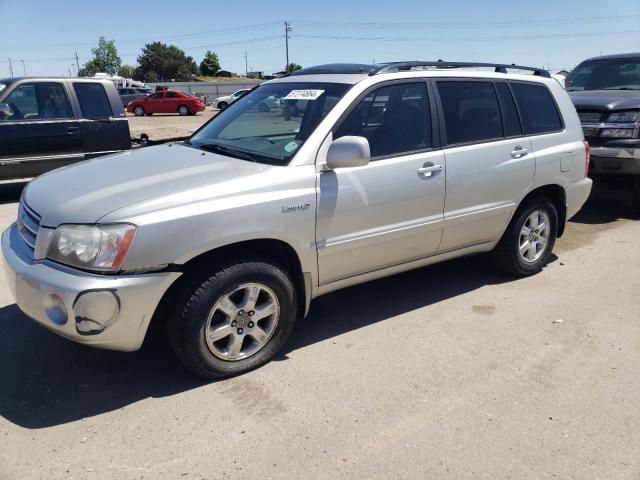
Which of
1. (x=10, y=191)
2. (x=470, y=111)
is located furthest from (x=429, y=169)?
(x=10, y=191)

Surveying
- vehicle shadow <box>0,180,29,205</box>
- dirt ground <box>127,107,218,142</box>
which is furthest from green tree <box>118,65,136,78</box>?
vehicle shadow <box>0,180,29,205</box>

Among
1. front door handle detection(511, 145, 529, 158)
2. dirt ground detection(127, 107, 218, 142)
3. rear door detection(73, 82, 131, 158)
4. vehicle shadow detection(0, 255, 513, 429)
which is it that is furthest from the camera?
dirt ground detection(127, 107, 218, 142)

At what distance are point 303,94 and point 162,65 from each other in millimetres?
99906

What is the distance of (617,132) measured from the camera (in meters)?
7.00

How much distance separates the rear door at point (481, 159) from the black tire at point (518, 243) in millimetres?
190

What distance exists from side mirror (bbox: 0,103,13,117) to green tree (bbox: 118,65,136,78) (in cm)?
9571

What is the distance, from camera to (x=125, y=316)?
2.91 m

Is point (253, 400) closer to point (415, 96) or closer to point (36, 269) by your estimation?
point (36, 269)

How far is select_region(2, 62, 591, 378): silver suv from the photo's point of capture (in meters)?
2.92

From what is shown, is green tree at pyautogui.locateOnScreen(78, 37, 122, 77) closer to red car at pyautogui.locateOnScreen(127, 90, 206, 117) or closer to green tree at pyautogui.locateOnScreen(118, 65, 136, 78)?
green tree at pyautogui.locateOnScreen(118, 65, 136, 78)

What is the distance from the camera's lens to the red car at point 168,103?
34938 millimetres

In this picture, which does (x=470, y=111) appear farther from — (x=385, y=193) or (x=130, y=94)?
(x=130, y=94)

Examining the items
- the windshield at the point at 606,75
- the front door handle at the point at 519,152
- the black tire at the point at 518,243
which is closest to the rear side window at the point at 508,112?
the front door handle at the point at 519,152

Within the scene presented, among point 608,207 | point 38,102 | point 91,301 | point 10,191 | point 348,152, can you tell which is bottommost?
point 608,207
